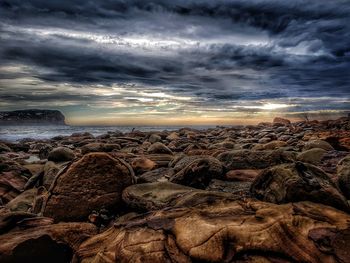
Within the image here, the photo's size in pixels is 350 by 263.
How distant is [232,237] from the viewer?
7.60ft

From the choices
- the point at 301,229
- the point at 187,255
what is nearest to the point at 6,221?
the point at 187,255

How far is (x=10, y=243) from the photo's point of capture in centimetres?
284

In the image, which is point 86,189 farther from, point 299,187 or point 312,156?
point 312,156

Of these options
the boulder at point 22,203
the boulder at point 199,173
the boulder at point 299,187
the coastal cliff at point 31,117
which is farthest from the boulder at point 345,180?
the coastal cliff at point 31,117

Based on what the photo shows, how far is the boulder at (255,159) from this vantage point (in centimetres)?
604

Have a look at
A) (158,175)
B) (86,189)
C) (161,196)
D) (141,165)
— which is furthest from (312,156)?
(86,189)

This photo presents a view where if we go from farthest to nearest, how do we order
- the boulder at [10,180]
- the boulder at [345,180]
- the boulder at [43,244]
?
the boulder at [10,180]
the boulder at [345,180]
the boulder at [43,244]

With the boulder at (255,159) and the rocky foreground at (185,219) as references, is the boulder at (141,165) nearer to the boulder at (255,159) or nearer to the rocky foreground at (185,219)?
the boulder at (255,159)

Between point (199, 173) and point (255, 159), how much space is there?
6.02 ft

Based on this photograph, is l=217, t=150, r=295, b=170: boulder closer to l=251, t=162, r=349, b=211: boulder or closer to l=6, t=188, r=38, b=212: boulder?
l=251, t=162, r=349, b=211: boulder

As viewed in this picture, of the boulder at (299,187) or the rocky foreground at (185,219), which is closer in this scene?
the rocky foreground at (185,219)

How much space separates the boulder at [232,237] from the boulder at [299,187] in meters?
0.17

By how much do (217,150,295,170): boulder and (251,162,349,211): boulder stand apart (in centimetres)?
264

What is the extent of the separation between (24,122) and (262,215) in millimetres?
95921
